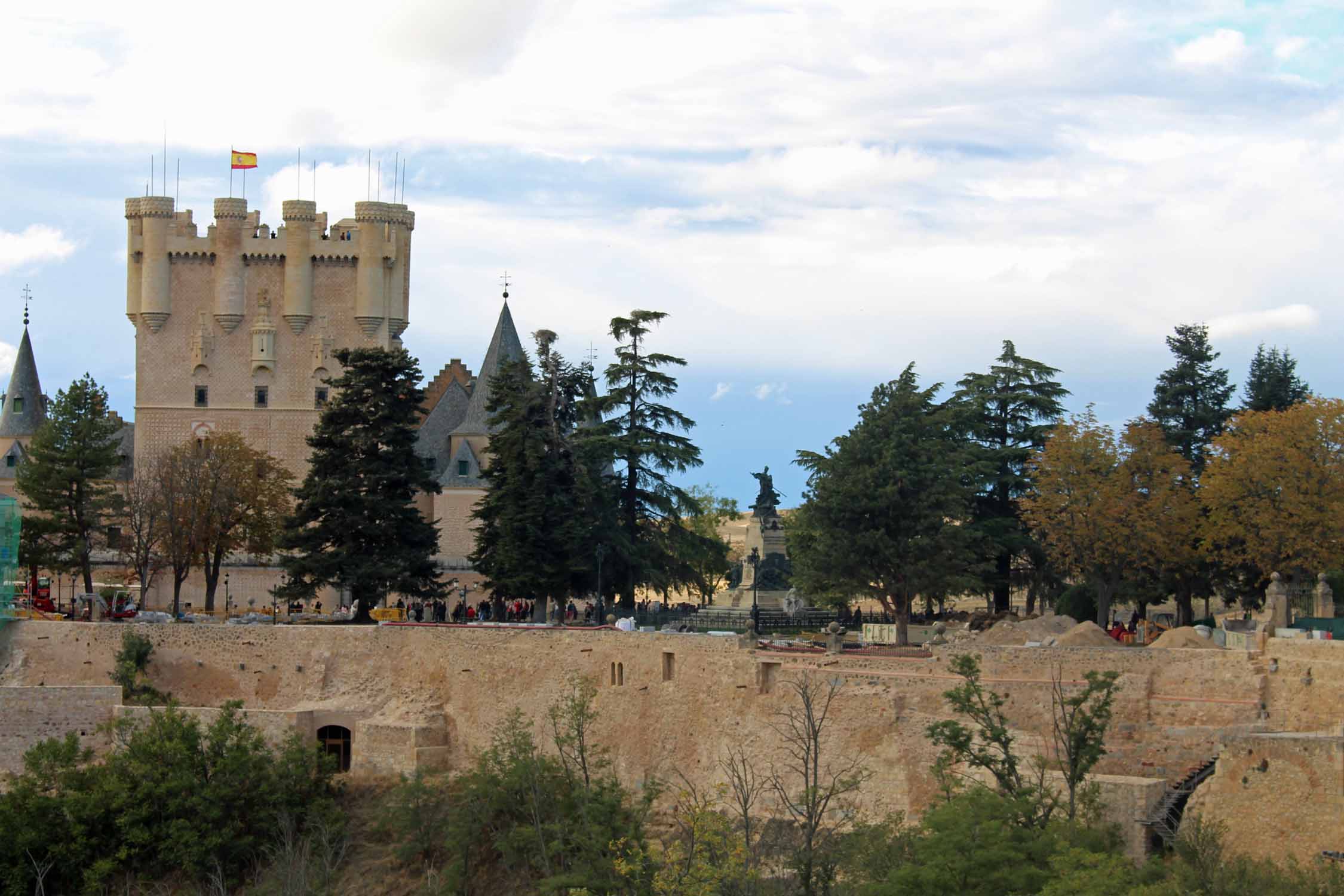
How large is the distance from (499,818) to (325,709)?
20.6 ft

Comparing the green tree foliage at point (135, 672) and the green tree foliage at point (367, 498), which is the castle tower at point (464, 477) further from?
the green tree foliage at point (135, 672)

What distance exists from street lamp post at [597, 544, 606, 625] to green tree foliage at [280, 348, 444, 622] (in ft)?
12.8

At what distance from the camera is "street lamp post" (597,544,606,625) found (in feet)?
125

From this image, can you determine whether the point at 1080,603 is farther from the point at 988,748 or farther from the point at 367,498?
the point at 367,498

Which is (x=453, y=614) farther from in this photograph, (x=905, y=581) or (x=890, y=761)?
(x=890, y=761)

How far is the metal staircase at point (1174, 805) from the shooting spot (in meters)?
23.8

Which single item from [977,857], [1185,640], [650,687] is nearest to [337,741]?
[650,687]

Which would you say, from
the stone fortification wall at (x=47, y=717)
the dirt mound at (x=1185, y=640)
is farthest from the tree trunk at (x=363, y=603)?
the dirt mound at (x=1185, y=640)

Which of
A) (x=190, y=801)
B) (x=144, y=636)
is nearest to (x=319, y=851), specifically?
(x=190, y=801)

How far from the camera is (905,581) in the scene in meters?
36.2

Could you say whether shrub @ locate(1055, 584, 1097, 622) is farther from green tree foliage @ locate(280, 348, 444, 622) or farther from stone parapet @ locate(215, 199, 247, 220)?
stone parapet @ locate(215, 199, 247, 220)

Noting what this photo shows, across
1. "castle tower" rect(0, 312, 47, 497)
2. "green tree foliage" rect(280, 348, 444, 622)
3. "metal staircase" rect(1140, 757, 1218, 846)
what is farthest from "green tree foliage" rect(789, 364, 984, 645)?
"castle tower" rect(0, 312, 47, 497)

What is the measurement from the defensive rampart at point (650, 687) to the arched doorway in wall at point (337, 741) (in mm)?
350

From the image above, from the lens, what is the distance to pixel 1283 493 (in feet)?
112
